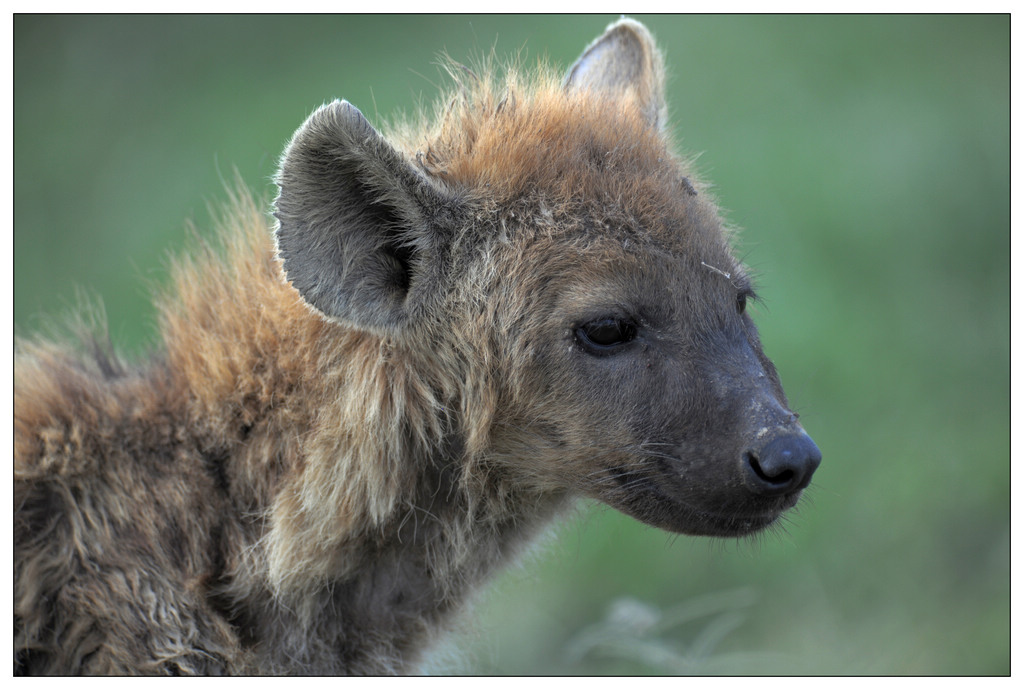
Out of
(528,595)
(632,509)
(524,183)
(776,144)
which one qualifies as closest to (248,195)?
(524,183)

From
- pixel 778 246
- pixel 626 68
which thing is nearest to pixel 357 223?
pixel 626 68

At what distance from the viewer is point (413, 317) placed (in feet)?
9.57

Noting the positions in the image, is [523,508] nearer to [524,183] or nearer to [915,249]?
[524,183]

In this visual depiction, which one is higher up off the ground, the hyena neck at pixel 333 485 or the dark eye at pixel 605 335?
the dark eye at pixel 605 335

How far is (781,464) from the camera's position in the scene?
2609 millimetres

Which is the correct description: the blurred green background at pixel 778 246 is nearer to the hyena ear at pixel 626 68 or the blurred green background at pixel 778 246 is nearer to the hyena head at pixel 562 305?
the hyena head at pixel 562 305

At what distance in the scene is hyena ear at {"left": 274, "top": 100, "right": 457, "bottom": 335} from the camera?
2.66 metres

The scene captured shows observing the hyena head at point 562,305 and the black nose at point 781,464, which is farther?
the hyena head at point 562,305

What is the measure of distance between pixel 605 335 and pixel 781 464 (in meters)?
0.63

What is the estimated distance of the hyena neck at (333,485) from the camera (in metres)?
2.96

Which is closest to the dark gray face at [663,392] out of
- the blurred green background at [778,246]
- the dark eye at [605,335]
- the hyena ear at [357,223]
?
the dark eye at [605,335]

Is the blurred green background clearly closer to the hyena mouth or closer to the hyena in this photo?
the hyena mouth

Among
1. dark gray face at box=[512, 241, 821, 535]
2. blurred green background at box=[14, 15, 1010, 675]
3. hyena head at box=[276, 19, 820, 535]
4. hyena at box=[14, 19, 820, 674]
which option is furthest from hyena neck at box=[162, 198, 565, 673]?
blurred green background at box=[14, 15, 1010, 675]

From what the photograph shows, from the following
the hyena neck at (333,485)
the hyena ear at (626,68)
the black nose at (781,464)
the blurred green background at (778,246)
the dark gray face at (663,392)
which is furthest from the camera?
the blurred green background at (778,246)
